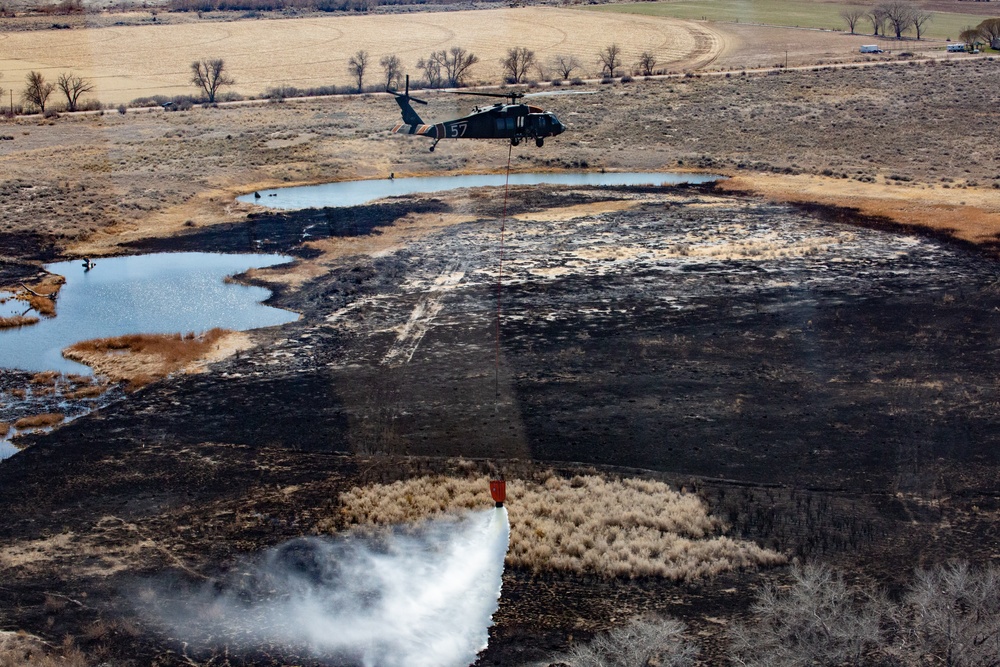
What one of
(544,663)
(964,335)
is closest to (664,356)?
(964,335)

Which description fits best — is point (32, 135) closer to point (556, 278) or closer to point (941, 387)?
point (556, 278)

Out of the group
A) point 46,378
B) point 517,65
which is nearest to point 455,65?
point 517,65

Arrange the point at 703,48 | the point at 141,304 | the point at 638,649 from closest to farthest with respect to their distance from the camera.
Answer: the point at 638,649 < the point at 141,304 < the point at 703,48

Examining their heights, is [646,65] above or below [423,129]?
above

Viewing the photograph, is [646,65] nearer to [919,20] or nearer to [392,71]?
[392,71]

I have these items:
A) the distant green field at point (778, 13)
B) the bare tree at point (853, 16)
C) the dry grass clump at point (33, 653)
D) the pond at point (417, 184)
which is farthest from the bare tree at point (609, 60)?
the dry grass clump at point (33, 653)

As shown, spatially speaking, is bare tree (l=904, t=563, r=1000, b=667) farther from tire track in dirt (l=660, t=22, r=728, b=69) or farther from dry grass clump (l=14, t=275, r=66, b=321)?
tire track in dirt (l=660, t=22, r=728, b=69)
